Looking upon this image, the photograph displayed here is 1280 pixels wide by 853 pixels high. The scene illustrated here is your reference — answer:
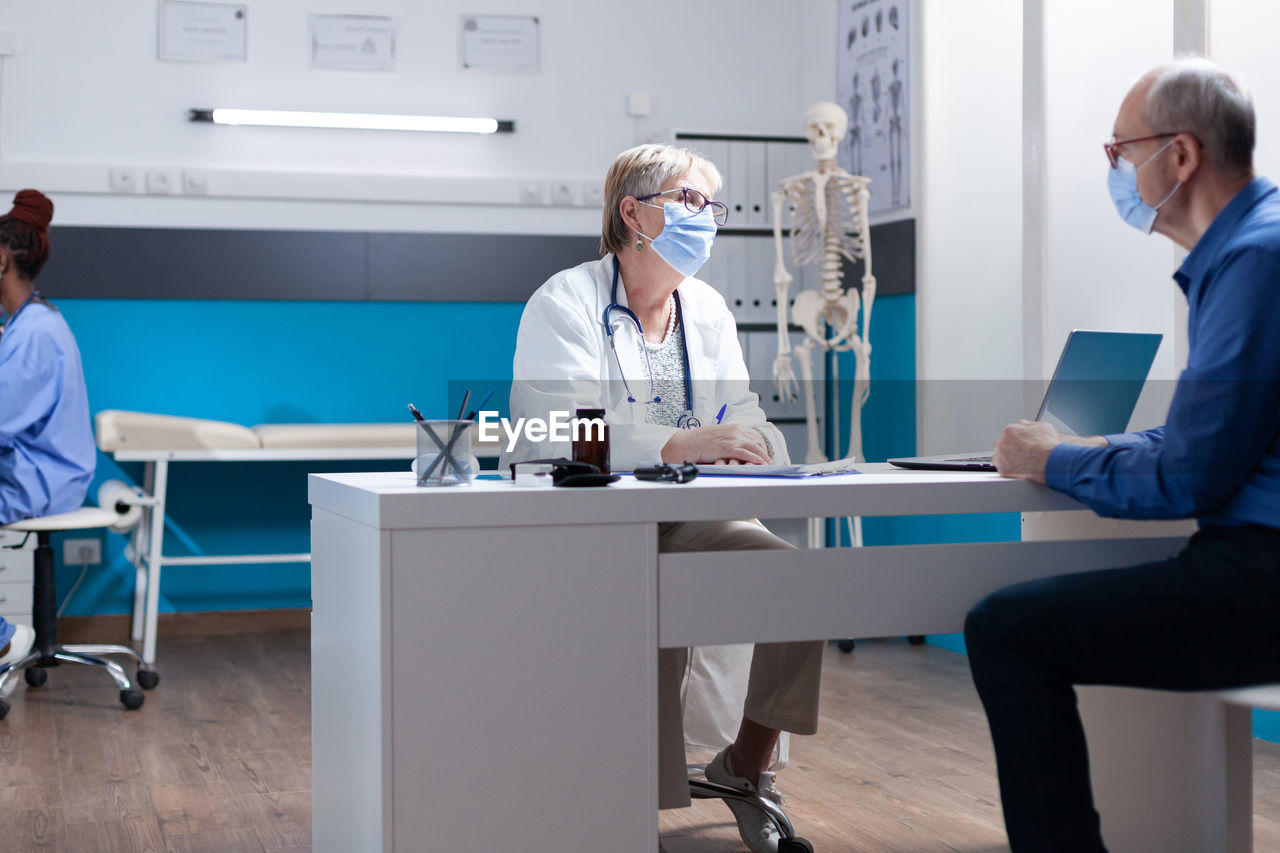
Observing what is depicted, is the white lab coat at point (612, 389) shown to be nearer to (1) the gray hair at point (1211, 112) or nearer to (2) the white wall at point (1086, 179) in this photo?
(1) the gray hair at point (1211, 112)

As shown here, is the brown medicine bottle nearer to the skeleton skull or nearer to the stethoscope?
the stethoscope

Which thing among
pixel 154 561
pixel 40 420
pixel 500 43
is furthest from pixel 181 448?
pixel 500 43

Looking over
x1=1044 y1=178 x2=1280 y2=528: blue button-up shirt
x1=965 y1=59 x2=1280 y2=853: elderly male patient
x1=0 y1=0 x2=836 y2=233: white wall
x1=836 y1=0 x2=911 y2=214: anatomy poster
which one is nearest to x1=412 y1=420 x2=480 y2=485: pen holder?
x1=965 y1=59 x2=1280 y2=853: elderly male patient

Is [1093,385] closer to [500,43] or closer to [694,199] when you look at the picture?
[694,199]

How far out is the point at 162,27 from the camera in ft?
15.0

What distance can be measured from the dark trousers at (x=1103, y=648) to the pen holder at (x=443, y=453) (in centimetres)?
72

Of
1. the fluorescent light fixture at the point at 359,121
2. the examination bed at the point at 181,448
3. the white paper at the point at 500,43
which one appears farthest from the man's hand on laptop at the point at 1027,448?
the white paper at the point at 500,43

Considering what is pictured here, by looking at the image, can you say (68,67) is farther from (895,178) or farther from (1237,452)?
(1237,452)

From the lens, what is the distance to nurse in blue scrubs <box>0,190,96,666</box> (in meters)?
3.41

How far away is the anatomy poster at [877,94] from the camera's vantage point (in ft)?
14.4

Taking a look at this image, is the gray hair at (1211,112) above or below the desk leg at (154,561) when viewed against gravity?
above

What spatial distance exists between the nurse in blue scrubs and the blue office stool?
4 centimetres

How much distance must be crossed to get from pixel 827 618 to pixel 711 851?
0.85 meters

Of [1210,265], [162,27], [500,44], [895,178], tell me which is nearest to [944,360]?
[895,178]
